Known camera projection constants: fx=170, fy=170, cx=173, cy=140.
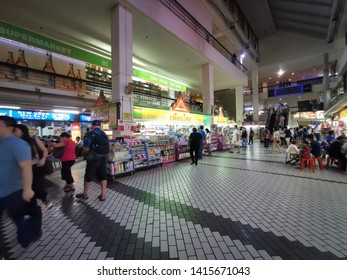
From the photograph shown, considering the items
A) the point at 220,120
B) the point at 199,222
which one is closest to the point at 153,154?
the point at 199,222

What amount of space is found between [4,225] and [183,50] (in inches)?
378

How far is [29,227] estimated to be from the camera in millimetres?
1935

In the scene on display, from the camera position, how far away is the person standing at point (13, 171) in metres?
1.67

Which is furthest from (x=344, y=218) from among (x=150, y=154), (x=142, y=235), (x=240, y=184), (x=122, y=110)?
(x=122, y=110)

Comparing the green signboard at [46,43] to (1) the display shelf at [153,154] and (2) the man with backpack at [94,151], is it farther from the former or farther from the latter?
(2) the man with backpack at [94,151]

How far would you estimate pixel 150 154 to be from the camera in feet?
20.3

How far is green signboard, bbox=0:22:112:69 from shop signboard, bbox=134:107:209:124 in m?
4.37

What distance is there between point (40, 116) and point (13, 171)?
9.50 metres

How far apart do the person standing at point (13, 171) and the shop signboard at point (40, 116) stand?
8982 millimetres

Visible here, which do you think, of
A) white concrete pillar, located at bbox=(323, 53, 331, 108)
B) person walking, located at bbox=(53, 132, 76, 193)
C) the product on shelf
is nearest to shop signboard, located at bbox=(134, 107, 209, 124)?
the product on shelf

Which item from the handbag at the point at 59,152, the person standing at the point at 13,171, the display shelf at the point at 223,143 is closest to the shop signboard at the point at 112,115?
the handbag at the point at 59,152

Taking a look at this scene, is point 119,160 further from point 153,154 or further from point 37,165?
point 37,165

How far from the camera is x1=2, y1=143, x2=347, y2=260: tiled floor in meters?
1.94

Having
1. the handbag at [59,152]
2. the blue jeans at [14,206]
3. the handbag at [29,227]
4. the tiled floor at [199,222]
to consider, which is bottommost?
the tiled floor at [199,222]
